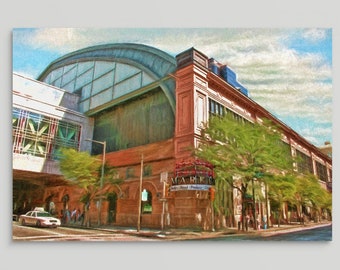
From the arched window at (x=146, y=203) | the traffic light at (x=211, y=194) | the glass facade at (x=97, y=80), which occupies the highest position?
the glass facade at (x=97, y=80)

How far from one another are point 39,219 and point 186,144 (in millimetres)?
3474

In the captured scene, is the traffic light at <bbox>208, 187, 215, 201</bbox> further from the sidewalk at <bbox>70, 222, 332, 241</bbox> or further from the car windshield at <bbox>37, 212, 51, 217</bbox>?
the car windshield at <bbox>37, 212, 51, 217</bbox>

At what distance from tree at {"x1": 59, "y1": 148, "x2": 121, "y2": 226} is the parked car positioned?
668 mm

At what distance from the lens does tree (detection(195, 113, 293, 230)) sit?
7.75m

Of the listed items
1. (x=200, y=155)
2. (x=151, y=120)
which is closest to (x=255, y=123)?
(x=200, y=155)

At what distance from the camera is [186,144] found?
25.9 feet

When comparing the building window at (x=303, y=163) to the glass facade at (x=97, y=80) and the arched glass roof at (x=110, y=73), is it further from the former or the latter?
the glass facade at (x=97, y=80)

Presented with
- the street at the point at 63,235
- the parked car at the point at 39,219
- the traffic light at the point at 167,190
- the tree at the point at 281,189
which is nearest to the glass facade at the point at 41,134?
the parked car at the point at 39,219

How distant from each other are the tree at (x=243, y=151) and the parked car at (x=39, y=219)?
336cm

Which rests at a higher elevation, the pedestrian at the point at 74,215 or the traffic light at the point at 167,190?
the traffic light at the point at 167,190

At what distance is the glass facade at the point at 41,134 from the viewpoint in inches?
309

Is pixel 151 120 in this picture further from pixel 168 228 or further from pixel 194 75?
pixel 168 228

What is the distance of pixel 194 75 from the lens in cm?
821

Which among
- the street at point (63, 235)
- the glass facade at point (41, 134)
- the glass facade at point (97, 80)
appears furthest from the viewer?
the glass facade at point (97, 80)
